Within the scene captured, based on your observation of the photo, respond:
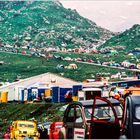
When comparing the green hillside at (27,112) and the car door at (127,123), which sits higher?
the car door at (127,123)

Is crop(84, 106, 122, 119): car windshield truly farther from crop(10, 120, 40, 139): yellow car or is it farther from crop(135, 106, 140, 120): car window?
A: crop(10, 120, 40, 139): yellow car

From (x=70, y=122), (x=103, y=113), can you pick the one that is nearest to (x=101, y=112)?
(x=103, y=113)

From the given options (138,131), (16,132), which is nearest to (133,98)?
(138,131)

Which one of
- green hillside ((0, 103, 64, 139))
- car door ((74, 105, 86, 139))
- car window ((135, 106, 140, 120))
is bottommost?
green hillside ((0, 103, 64, 139))

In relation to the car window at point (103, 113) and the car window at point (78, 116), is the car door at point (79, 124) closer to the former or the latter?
the car window at point (78, 116)

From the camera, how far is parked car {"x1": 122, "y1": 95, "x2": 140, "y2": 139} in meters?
11.8

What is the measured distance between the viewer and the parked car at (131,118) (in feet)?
38.7

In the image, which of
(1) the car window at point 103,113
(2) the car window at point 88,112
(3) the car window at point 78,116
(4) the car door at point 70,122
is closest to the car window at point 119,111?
(1) the car window at point 103,113

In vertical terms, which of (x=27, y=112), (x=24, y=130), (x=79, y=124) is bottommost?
(x=27, y=112)

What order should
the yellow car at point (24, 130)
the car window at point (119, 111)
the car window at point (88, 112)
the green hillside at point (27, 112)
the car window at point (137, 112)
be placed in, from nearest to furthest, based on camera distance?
the car window at point (137, 112) < the car window at point (88, 112) < the car window at point (119, 111) < the yellow car at point (24, 130) < the green hillside at point (27, 112)

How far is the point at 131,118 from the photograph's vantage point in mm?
12039

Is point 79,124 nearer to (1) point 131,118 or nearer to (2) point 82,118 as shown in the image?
(2) point 82,118

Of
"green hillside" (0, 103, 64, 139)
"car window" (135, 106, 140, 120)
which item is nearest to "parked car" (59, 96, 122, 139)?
"car window" (135, 106, 140, 120)

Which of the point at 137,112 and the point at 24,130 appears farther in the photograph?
the point at 24,130
